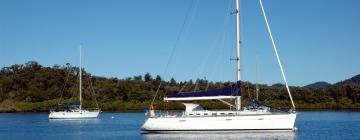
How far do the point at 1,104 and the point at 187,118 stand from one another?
91.6 meters

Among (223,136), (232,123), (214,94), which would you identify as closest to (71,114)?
(214,94)

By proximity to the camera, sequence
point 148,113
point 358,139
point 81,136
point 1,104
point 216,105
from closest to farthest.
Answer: point 358,139, point 148,113, point 81,136, point 216,105, point 1,104

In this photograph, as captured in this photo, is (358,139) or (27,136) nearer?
(358,139)

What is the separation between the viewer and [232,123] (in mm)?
47625

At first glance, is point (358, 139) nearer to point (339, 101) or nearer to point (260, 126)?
point (260, 126)

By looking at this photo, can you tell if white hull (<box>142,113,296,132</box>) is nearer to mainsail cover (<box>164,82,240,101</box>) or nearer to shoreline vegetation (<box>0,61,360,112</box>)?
mainsail cover (<box>164,82,240,101</box>)

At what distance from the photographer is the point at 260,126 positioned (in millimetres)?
47688

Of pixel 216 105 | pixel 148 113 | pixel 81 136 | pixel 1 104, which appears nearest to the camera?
pixel 148 113

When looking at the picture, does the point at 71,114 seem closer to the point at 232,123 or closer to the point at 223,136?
the point at 232,123

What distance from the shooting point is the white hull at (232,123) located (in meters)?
47.5

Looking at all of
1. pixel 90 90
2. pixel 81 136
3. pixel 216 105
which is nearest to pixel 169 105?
pixel 216 105

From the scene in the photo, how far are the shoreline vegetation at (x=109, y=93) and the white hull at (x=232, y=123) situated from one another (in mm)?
70134

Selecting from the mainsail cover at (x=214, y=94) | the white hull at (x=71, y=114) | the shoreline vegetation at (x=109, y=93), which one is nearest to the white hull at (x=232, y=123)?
the mainsail cover at (x=214, y=94)

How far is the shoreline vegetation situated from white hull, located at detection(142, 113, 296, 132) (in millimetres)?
70134
